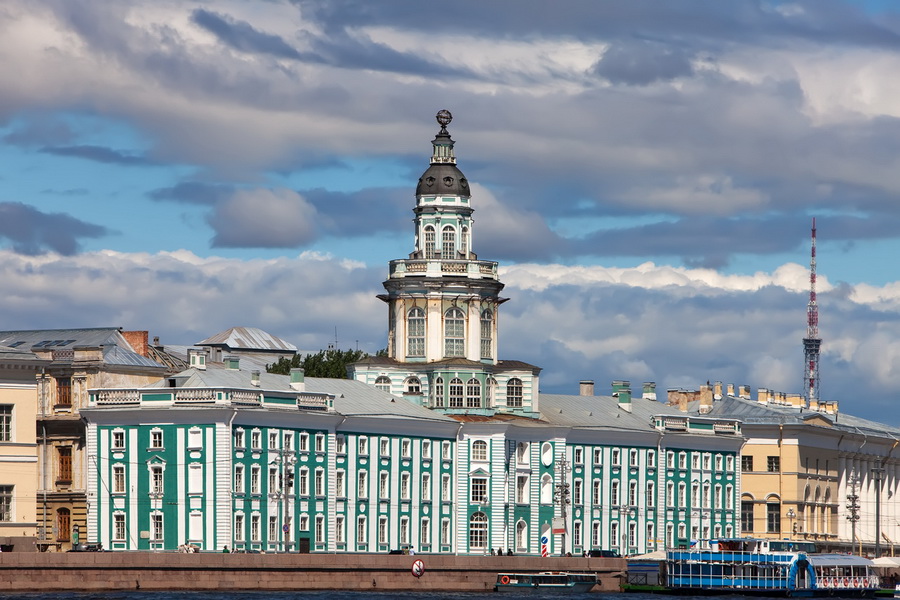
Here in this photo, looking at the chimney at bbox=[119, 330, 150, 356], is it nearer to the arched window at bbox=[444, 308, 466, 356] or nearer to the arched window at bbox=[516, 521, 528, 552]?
the arched window at bbox=[444, 308, 466, 356]

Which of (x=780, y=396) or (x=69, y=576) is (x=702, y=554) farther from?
(x=780, y=396)

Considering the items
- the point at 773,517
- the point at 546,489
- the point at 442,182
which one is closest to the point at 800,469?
the point at 773,517

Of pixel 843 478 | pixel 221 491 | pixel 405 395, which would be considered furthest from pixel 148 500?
pixel 843 478

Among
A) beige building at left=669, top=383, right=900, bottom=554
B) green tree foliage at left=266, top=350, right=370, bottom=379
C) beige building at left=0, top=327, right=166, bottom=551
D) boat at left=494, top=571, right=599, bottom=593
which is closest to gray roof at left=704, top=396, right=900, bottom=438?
beige building at left=669, top=383, right=900, bottom=554

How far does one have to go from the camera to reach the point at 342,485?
13738cm

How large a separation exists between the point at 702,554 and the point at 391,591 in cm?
2082

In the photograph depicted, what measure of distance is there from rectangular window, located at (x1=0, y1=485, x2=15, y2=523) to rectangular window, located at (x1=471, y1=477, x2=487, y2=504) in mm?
30320

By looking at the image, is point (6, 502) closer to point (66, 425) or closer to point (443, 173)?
point (66, 425)

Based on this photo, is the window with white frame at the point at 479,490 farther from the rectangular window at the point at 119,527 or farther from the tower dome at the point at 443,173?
the rectangular window at the point at 119,527

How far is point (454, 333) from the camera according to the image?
151250 millimetres

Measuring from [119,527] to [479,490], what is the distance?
25.7m

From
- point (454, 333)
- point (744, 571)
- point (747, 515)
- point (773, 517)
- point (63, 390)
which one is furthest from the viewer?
point (747, 515)

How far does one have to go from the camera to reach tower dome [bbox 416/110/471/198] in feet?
495

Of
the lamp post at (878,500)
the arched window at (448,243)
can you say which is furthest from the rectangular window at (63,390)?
the lamp post at (878,500)
